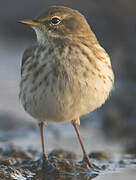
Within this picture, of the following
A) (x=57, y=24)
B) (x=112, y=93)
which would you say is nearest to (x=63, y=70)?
(x=57, y=24)

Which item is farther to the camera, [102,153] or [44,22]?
[102,153]

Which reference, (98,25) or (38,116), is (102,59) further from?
(98,25)

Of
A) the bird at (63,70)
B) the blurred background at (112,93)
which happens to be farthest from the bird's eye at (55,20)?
the blurred background at (112,93)

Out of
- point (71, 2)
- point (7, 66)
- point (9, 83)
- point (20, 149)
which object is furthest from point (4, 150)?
point (71, 2)

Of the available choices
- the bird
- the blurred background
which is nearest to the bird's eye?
the bird

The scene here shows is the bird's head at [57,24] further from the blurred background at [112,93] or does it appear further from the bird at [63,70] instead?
the blurred background at [112,93]
